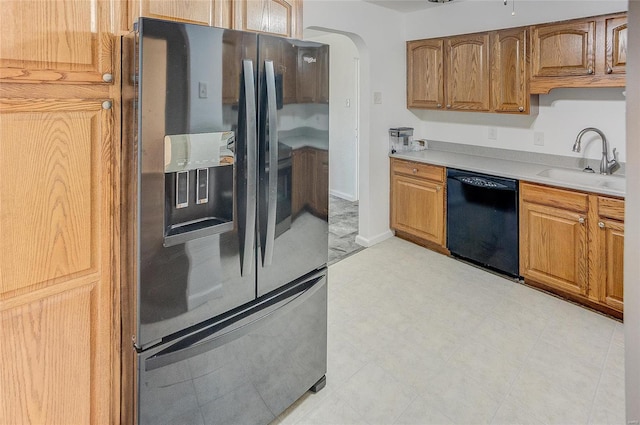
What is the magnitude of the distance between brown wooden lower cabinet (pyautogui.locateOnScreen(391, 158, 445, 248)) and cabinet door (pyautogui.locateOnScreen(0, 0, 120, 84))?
3.13m

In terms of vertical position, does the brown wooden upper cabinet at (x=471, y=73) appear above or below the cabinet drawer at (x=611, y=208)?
above

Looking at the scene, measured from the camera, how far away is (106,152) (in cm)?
136

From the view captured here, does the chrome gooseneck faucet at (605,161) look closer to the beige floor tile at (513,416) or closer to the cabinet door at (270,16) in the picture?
the beige floor tile at (513,416)

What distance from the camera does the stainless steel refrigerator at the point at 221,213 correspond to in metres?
1.32

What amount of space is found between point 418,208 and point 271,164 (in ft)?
9.13

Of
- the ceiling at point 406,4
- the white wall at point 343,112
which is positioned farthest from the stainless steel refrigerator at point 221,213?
the white wall at point 343,112

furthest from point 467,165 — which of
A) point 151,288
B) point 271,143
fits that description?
point 151,288

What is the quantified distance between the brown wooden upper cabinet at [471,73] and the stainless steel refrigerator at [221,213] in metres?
2.34

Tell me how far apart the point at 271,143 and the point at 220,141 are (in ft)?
0.76

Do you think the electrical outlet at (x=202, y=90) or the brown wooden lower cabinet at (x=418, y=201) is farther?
the brown wooden lower cabinet at (x=418, y=201)

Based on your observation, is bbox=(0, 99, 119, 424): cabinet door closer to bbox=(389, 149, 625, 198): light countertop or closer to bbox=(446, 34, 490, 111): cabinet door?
bbox=(389, 149, 625, 198): light countertop

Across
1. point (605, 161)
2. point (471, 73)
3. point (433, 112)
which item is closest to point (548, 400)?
point (605, 161)

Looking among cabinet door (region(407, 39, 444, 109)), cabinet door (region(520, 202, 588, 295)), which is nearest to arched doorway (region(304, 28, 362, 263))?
cabinet door (region(407, 39, 444, 109))

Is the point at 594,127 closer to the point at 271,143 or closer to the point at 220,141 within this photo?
the point at 271,143
